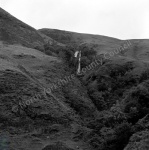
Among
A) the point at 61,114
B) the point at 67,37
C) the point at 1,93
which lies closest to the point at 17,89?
the point at 1,93

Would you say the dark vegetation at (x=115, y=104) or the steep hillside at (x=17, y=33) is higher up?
the steep hillside at (x=17, y=33)

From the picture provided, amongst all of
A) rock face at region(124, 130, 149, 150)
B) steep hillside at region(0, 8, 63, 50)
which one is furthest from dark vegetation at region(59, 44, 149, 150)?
steep hillside at region(0, 8, 63, 50)

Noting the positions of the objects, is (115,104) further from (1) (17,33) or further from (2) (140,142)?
(1) (17,33)

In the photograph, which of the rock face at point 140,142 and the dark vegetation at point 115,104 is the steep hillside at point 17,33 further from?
the rock face at point 140,142

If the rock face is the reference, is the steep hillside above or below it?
above

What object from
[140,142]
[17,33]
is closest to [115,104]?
[140,142]

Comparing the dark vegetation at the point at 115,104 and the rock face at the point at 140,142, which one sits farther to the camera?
the dark vegetation at the point at 115,104

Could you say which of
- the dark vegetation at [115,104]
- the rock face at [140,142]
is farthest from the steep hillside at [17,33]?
the rock face at [140,142]

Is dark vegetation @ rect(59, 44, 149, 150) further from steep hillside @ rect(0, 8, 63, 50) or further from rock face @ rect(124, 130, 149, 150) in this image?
steep hillside @ rect(0, 8, 63, 50)

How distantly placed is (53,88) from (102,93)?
17.1ft

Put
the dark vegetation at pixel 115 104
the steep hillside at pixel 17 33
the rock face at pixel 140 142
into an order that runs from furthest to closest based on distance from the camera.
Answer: the steep hillside at pixel 17 33, the dark vegetation at pixel 115 104, the rock face at pixel 140 142

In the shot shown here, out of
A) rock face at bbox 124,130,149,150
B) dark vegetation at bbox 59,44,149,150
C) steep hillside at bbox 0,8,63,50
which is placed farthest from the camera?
steep hillside at bbox 0,8,63,50

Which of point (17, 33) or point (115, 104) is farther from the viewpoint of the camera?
point (17, 33)

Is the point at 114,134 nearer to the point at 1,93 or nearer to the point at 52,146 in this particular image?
the point at 52,146
